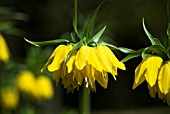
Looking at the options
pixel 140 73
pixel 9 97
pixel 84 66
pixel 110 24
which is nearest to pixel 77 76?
pixel 84 66

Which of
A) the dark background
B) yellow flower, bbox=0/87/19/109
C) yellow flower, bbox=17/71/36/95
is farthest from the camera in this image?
the dark background

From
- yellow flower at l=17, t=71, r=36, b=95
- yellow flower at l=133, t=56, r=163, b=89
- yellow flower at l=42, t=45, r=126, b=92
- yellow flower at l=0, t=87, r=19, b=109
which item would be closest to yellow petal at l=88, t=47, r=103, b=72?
yellow flower at l=42, t=45, r=126, b=92

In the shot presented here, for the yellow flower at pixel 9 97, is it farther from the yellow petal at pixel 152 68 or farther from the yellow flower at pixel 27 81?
the yellow petal at pixel 152 68

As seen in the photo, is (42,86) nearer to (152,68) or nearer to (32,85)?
(32,85)

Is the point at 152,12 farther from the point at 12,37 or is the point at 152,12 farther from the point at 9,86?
the point at 9,86

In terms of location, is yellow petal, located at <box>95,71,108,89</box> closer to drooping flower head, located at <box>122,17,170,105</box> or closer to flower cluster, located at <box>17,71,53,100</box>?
drooping flower head, located at <box>122,17,170,105</box>

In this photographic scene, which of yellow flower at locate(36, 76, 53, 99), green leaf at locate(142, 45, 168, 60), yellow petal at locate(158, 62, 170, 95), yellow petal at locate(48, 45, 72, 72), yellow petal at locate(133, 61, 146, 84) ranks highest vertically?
yellow flower at locate(36, 76, 53, 99)


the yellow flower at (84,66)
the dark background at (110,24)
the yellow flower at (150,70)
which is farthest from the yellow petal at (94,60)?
the dark background at (110,24)
